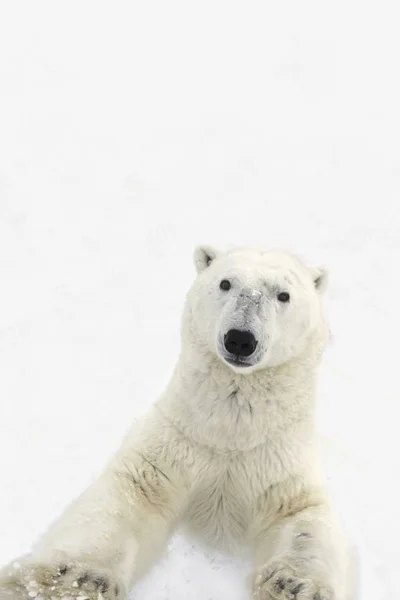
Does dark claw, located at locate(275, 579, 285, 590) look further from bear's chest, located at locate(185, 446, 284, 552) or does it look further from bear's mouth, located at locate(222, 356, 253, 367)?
bear's mouth, located at locate(222, 356, 253, 367)

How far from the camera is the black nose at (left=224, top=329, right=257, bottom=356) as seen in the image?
322 centimetres

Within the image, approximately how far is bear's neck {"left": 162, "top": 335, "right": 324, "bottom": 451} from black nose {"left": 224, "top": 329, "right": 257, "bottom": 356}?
357 mm

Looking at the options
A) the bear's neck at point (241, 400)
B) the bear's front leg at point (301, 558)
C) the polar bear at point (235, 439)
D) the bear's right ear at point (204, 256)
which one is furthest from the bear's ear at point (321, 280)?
the bear's front leg at point (301, 558)

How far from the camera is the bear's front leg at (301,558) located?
2756 millimetres

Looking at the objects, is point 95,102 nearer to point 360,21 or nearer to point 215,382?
point 360,21

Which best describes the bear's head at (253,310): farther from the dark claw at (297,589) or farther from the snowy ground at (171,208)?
the snowy ground at (171,208)

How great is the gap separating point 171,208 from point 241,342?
538 cm


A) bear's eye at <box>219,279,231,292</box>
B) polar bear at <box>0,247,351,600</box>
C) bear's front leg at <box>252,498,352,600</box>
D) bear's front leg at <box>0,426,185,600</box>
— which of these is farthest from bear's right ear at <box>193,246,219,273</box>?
bear's front leg at <box>252,498,352,600</box>

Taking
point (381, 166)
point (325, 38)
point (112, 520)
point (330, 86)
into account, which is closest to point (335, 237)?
point (381, 166)

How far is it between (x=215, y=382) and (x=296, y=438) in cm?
51

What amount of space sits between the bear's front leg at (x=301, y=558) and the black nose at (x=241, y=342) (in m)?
0.82

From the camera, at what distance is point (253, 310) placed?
10.9 feet

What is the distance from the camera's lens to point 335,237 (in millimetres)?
8266

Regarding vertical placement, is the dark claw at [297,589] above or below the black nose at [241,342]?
below
